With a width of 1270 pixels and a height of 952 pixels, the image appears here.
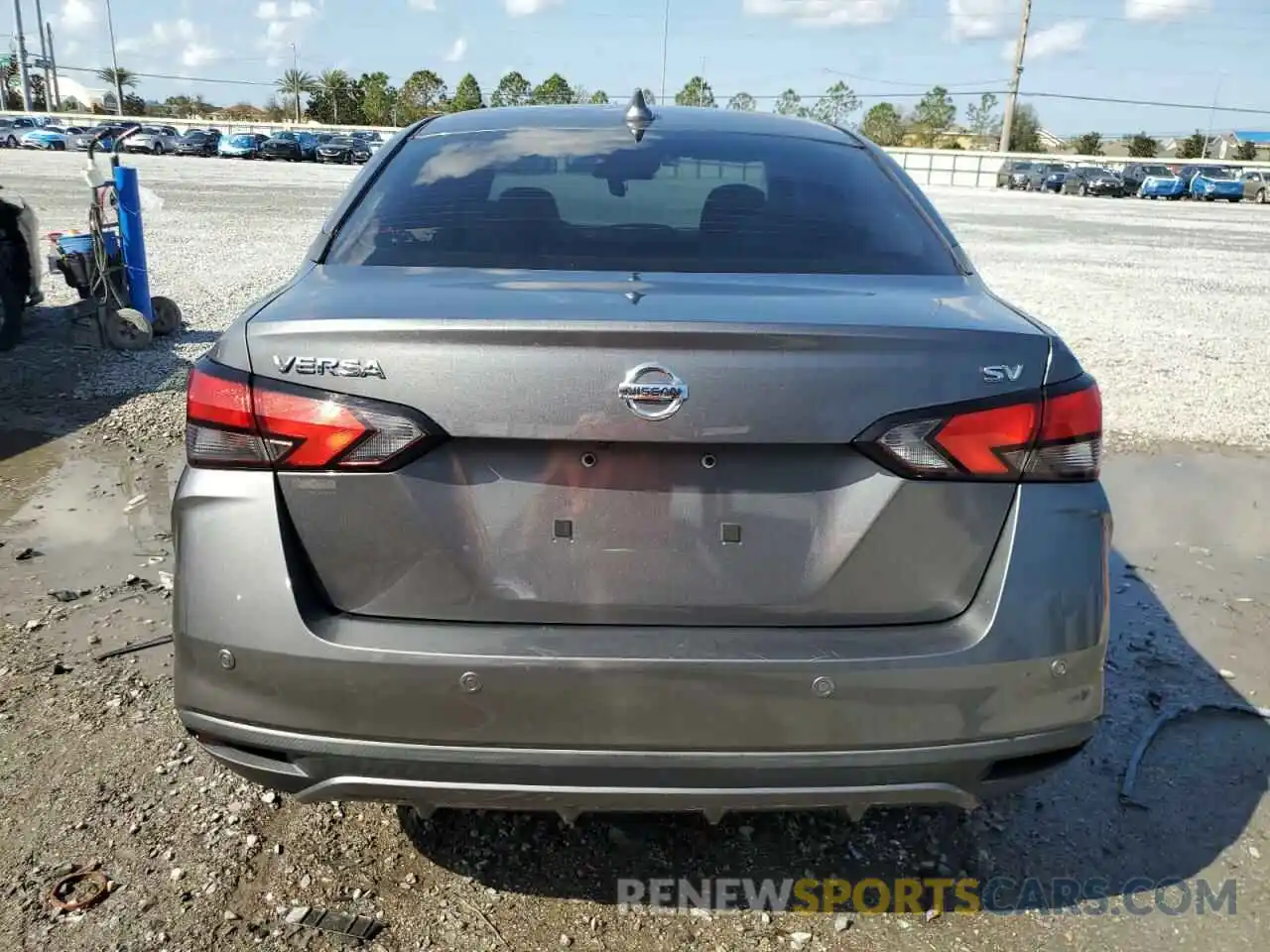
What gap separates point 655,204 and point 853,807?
1.71 m

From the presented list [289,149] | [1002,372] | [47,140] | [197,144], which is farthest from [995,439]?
[197,144]

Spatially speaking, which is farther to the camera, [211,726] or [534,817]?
[534,817]

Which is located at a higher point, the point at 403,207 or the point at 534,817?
the point at 403,207

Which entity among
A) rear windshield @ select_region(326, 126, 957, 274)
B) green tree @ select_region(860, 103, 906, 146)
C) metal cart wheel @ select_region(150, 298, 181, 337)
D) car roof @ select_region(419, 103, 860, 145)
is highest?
green tree @ select_region(860, 103, 906, 146)

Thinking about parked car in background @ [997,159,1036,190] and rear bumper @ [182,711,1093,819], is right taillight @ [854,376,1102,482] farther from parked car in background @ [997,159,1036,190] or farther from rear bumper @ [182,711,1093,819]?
parked car in background @ [997,159,1036,190]

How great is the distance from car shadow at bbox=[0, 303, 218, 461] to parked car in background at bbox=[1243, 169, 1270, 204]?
50831 mm

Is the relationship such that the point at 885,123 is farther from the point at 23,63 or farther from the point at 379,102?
the point at 23,63

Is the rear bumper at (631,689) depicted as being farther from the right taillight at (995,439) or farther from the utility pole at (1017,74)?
the utility pole at (1017,74)

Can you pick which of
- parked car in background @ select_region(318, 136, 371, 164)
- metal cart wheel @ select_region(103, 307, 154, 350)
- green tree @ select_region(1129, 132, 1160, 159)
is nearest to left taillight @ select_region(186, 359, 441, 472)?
metal cart wheel @ select_region(103, 307, 154, 350)

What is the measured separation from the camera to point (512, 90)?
102 metres

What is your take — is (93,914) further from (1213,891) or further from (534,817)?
(1213,891)

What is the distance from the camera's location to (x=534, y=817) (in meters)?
2.76

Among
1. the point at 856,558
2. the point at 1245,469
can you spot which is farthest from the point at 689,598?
the point at 1245,469

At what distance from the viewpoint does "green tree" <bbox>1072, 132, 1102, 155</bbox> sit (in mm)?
86625
